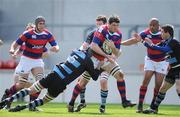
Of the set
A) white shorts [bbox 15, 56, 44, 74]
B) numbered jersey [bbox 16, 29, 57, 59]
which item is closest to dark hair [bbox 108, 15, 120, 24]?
numbered jersey [bbox 16, 29, 57, 59]

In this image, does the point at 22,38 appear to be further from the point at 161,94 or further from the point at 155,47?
the point at 161,94

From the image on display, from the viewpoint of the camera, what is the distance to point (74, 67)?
11891 millimetres

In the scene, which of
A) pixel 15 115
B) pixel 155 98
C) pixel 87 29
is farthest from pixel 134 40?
pixel 87 29

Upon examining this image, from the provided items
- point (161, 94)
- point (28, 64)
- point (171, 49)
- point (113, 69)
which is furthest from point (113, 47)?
point (28, 64)

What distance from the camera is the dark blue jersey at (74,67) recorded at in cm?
1183

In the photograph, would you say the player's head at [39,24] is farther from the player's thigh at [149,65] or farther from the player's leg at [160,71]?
the player's leg at [160,71]

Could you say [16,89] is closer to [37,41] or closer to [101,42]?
[37,41]

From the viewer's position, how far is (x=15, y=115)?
11766 mm

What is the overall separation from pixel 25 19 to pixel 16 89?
11049 millimetres

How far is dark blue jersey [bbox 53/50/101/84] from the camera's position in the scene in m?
11.8

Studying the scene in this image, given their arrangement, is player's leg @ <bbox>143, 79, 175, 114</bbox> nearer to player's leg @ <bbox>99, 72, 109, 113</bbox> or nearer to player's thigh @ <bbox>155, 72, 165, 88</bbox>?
player's thigh @ <bbox>155, 72, 165, 88</bbox>

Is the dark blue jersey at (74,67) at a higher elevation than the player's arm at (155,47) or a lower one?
lower

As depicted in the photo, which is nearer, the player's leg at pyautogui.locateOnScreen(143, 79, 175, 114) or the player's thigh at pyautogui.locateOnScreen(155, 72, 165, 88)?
the player's leg at pyautogui.locateOnScreen(143, 79, 175, 114)

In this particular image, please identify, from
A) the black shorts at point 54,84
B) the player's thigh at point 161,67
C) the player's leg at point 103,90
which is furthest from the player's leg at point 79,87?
the black shorts at point 54,84
